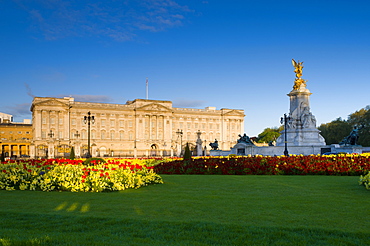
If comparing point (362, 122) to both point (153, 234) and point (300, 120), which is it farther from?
point (153, 234)

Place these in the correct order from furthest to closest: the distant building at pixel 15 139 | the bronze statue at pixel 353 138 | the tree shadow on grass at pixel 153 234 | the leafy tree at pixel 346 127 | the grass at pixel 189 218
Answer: the distant building at pixel 15 139
the leafy tree at pixel 346 127
the bronze statue at pixel 353 138
the grass at pixel 189 218
the tree shadow on grass at pixel 153 234

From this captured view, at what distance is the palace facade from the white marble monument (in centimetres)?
4156

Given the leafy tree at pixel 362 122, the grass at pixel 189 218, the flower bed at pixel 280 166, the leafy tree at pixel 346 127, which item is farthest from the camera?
the leafy tree at pixel 346 127

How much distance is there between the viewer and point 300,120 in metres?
33.8

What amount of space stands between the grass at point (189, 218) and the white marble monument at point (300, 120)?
2395 cm

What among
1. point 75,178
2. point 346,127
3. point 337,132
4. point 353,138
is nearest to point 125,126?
point 337,132

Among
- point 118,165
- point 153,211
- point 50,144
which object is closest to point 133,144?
point 50,144

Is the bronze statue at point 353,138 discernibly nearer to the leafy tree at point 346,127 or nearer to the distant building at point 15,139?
the leafy tree at point 346,127

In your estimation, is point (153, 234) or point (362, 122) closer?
point (153, 234)

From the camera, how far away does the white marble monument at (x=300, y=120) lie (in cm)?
3328

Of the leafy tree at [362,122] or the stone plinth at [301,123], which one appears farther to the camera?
the leafy tree at [362,122]

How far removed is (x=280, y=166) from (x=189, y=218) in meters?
12.0

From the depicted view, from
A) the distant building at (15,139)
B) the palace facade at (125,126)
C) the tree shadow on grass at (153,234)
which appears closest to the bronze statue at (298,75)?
the tree shadow on grass at (153,234)

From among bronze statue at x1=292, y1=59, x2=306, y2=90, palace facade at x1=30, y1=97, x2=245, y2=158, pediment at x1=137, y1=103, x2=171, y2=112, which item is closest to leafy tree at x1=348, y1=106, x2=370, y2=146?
bronze statue at x1=292, y1=59, x2=306, y2=90
